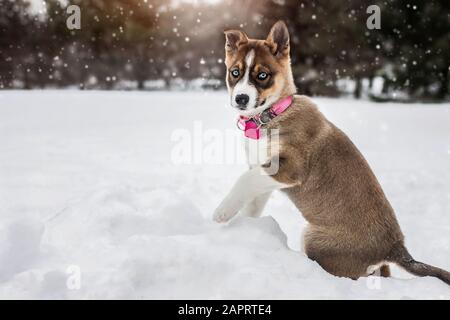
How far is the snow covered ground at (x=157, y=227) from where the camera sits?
3307 mm

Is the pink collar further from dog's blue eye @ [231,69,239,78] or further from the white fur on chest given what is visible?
dog's blue eye @ [231,69,239,78]

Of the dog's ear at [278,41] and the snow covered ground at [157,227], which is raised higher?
the dog's ear at [278,41]

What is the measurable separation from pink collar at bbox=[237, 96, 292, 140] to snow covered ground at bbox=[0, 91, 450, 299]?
775 mm

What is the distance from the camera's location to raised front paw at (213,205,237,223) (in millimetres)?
4148

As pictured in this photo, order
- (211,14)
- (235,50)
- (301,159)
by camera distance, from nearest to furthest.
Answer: (301,159), (235,50), (211,14)

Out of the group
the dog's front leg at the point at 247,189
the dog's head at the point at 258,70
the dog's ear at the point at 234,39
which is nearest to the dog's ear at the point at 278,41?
the dog's head at the point at 258,70

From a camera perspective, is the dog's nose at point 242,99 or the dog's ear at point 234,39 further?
the dog's ear at point 234,39

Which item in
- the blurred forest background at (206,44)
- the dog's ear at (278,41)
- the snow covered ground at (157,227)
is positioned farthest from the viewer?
the blurred forest background at (206,44)

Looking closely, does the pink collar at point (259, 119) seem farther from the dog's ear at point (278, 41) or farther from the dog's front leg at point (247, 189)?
the dog's ear at point (278, 41)

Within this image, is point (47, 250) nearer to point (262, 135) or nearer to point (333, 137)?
point (262, 135)

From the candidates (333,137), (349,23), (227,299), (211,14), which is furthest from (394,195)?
(211,14)

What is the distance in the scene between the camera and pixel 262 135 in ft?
14.1

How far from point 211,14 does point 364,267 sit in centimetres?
3400

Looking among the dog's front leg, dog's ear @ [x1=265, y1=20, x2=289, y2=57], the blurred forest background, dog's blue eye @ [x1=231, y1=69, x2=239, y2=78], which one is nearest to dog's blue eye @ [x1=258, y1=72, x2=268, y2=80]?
dog's blue eye @ [x1=231, y1=69, x2=239, y2=78]
